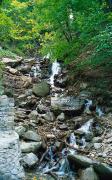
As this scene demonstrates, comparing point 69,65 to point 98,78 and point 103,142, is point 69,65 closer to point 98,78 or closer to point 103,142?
point 98,78

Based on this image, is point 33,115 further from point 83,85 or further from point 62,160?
point 62,160

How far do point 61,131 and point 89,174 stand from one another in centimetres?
311

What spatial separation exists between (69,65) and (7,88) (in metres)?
3.20

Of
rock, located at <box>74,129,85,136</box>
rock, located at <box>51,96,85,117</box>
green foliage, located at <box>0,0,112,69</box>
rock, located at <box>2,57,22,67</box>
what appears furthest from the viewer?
rock, located at <box>2,57,22,67</box>

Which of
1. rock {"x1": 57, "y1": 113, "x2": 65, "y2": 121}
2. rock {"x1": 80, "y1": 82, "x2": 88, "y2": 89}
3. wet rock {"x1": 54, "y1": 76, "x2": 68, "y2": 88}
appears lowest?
rock {"x1": 57, "y1": 113, "x2": 65, "y2": 121}

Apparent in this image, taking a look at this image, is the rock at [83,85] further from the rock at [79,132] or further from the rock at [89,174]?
the rock at [89,174]

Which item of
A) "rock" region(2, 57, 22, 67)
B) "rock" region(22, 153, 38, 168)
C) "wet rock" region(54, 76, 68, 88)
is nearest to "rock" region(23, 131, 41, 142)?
"rock" region(22, 153, 38, 168)

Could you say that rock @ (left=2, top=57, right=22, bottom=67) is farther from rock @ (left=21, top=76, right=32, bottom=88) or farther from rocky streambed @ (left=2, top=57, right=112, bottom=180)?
rocky streambed @ (left=2, top=57, right=112, bottom=180)

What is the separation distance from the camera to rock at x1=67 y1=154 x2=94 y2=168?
9.29 meters

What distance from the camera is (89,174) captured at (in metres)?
8.91

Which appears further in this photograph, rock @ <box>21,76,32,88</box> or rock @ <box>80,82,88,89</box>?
rock @ <box>21,76,32,88</box>

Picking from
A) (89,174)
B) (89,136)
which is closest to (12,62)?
(89,136)

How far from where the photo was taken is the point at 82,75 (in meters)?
15.3

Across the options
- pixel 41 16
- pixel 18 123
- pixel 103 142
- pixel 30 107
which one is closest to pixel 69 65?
pixel 41 16
